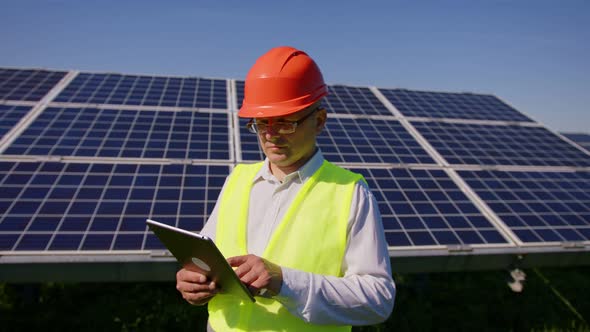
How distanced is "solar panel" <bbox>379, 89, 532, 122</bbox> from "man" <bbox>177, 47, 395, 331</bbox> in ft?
27.6

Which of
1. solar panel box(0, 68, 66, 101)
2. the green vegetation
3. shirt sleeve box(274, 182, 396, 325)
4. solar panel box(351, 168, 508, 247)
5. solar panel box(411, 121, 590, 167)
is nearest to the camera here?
shirt sleeve box(274, 182, 396, 325)

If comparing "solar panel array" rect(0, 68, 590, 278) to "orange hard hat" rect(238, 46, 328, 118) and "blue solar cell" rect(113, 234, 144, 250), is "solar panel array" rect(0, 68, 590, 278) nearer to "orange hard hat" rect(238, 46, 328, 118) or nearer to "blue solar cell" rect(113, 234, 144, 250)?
"blue solar cell" rect(113, 234, 144, 250)

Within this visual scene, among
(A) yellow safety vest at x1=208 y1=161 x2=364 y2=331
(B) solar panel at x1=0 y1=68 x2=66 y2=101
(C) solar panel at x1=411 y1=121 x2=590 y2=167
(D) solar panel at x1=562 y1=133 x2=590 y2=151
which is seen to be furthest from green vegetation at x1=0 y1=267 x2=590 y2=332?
(D) solar panel at x1=562 y1=133 x2=590 y2=151

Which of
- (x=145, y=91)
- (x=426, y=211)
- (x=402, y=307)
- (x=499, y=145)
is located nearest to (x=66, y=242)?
(x=426, y=211)

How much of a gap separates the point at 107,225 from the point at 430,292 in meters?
7.45

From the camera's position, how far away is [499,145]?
8766 millimetres

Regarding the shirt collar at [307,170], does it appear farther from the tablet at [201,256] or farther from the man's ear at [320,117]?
the tablet at [201,256]

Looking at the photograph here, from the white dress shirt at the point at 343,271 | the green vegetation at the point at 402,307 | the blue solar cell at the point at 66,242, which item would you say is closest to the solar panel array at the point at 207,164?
the blue solar cell at the point at 66,242

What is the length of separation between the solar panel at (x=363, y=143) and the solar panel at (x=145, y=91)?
1.66 meters

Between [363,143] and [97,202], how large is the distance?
5183mm

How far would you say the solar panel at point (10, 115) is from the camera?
6.91 meters

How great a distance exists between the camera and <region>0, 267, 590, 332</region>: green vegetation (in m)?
6.85

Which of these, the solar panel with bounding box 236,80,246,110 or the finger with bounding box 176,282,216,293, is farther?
the solar panel with bounding box 236,80,246,110

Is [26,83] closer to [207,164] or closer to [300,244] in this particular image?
[207,164]
